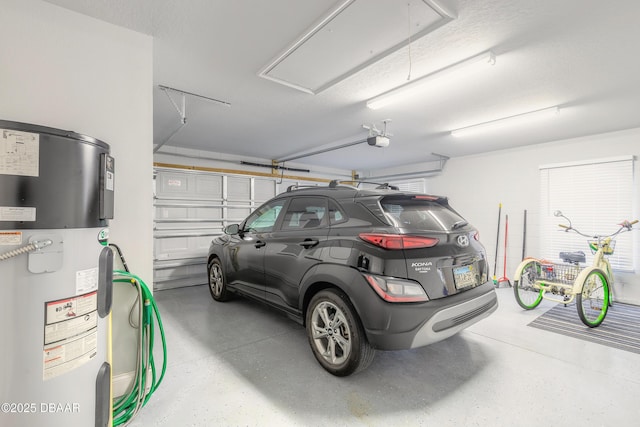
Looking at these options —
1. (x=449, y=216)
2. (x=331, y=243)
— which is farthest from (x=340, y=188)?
(x=449, y=216)

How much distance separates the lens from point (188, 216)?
524 cm

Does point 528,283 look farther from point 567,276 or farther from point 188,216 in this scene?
point 188,216

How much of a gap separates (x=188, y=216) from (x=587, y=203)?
7.18 metres

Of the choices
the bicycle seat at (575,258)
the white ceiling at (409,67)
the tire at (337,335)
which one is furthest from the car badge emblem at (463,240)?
the bicycle seat at (575,258)

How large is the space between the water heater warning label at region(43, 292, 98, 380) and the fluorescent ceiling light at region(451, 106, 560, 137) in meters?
4.78

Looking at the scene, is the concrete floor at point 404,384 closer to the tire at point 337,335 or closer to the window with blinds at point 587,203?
the tire at point 337,335

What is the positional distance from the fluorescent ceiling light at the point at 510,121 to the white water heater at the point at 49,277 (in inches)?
180

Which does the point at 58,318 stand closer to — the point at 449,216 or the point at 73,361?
the point at 73,361

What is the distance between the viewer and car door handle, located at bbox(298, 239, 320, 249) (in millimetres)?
2424

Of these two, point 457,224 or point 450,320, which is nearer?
point 450,320

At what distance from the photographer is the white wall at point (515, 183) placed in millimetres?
4413

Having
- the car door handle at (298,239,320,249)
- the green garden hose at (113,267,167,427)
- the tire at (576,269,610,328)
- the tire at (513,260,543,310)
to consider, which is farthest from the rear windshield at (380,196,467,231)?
the tire at (513,260,543,310)

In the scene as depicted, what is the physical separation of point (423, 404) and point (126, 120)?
2.86 meters

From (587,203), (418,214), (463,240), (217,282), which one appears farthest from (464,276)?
(587,203)
